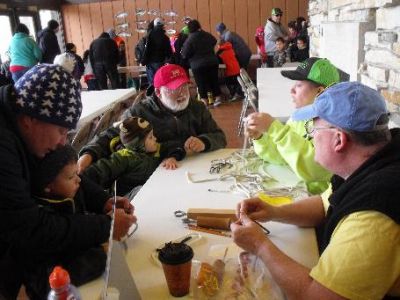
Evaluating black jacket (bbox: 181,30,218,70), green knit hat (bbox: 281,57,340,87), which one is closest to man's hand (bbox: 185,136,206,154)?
green knit hat (bbox: 281,57,340,87)

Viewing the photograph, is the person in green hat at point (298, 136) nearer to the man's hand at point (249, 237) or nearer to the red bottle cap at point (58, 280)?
the man's hand at point (249, 237)

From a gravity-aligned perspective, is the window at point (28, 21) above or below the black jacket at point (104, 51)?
above

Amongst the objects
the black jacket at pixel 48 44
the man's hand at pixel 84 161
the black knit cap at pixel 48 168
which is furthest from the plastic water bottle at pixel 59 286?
the black jacket at pixel 48 44

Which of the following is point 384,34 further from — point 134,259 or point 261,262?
point 134,259

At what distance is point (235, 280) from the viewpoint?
1.14 metres

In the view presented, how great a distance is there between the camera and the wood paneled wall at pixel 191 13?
9977 millimetres

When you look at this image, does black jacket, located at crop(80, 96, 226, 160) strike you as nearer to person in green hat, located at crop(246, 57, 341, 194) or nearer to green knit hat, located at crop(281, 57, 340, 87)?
person in green hat, located at crop(246, 57, 341, 194)

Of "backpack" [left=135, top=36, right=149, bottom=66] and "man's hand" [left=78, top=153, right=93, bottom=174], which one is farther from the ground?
"backpack" [left=135, top=36, right=149, bottom=66]

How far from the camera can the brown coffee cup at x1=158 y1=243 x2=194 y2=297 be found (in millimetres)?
1062

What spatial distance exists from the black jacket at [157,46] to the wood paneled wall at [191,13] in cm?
278

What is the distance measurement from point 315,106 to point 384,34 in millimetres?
1354

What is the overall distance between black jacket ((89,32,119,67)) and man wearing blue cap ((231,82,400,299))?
22.7ft

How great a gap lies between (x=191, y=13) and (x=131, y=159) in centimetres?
866

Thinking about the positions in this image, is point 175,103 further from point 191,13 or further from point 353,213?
point 191,13
